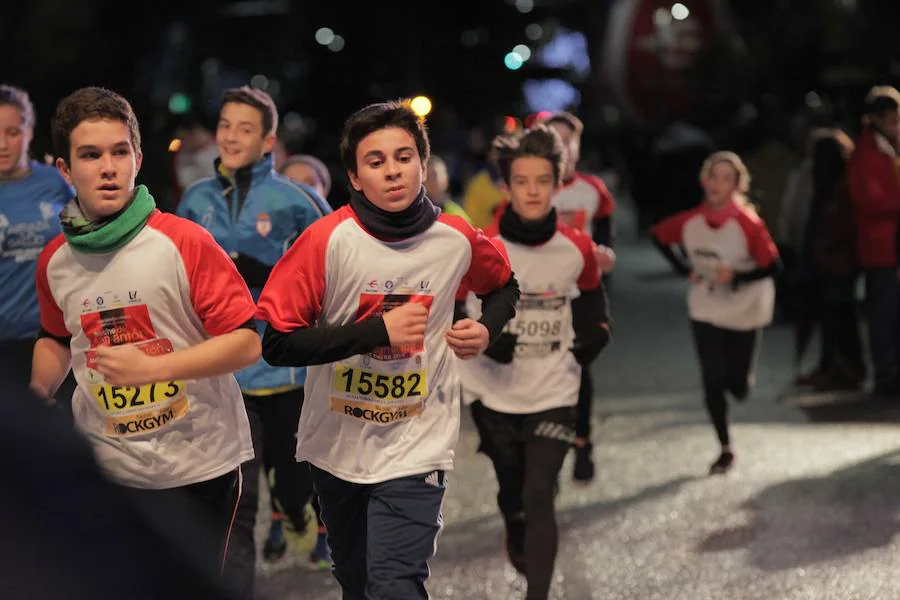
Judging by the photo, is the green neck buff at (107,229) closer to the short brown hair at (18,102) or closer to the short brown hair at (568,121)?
the short brown hair at (18,102)

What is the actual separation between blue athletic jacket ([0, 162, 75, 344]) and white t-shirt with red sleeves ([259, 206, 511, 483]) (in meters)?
2.18

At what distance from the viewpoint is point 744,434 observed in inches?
384

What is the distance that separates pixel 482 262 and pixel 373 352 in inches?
20.9

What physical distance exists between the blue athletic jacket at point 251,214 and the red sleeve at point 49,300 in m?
1.77

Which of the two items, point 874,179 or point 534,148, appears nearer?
point 534,148

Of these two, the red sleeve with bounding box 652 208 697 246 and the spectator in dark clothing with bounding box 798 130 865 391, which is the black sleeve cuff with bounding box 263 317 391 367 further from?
the spectator in dark clothing with bounding box 798 130 865 391

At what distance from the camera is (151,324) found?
4449 mm

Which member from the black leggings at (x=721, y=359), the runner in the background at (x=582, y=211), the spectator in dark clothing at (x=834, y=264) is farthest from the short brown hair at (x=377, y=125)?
the spectator in dark clothing at (x=834, y=264)

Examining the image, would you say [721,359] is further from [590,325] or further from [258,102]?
[258,102]

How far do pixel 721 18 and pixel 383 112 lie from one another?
12.0 m

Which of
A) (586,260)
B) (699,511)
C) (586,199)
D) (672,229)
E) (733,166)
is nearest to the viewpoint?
(586,260)

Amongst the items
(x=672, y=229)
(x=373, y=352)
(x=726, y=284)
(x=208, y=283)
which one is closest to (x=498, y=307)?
(x=373, y=352)

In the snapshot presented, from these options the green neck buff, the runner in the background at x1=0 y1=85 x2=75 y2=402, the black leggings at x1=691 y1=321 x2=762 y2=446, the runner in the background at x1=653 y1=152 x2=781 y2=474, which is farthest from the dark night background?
the green neck buff

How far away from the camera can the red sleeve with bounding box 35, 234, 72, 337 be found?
4.59m
